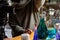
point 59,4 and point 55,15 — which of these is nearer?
point 55,15

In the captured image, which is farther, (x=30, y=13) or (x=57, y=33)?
(x=30, y=13)

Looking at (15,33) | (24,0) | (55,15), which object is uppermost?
(24,0)

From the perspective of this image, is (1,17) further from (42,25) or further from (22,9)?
(22,9)

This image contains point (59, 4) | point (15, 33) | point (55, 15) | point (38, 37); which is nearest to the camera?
point (38, 37)

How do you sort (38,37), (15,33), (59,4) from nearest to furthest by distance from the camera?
(38,37)
(15,33)
(59,4)

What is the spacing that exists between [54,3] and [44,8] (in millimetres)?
104

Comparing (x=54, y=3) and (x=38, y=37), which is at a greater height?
(x=54, y=3)

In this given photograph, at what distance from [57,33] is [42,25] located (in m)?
0.11

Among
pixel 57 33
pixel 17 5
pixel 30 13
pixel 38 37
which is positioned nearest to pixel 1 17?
pixel 38 37

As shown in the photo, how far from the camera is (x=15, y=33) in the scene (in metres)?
1.01

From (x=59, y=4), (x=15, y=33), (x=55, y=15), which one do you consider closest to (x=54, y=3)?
(x=59, y=4)

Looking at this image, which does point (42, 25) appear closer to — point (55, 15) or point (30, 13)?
point (55, 15)

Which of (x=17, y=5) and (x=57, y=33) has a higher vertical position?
(x=17, y=5)

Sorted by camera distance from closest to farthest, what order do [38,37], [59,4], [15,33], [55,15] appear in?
[38,37] < [15,33] < [55,15] < [59,4]
